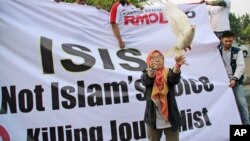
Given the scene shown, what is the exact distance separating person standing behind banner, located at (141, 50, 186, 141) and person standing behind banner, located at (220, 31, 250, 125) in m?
1.75

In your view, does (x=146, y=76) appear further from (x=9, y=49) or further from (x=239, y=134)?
(x=9, y=49)

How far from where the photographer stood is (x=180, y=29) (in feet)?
14.3

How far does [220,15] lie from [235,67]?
0.94 m

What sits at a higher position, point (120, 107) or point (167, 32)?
point (167, 32)

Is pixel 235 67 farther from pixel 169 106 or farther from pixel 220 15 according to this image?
pixel 169 106

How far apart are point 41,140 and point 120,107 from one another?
106 centimetres

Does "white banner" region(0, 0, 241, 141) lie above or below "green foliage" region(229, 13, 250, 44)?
above

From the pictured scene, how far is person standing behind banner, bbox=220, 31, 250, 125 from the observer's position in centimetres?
606

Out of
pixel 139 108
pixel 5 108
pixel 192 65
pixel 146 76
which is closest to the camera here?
pixel 146 76

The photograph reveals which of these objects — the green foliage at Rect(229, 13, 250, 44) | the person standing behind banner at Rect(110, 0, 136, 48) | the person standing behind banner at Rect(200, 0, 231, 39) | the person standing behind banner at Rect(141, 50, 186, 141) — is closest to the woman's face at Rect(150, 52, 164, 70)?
the person standing behind banner at Rect(141, 50, 186, 141)

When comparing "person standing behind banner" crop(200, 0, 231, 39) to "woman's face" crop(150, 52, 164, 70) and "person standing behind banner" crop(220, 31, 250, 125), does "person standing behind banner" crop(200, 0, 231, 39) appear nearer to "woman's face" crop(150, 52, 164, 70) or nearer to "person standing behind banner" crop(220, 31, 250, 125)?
"person standing behind banner" crop(220, 31, 250, 125)

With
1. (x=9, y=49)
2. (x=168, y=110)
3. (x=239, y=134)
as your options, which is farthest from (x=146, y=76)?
(x=9, y=49)

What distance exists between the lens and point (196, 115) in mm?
5840

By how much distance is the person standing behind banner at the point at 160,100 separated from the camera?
446 cm
